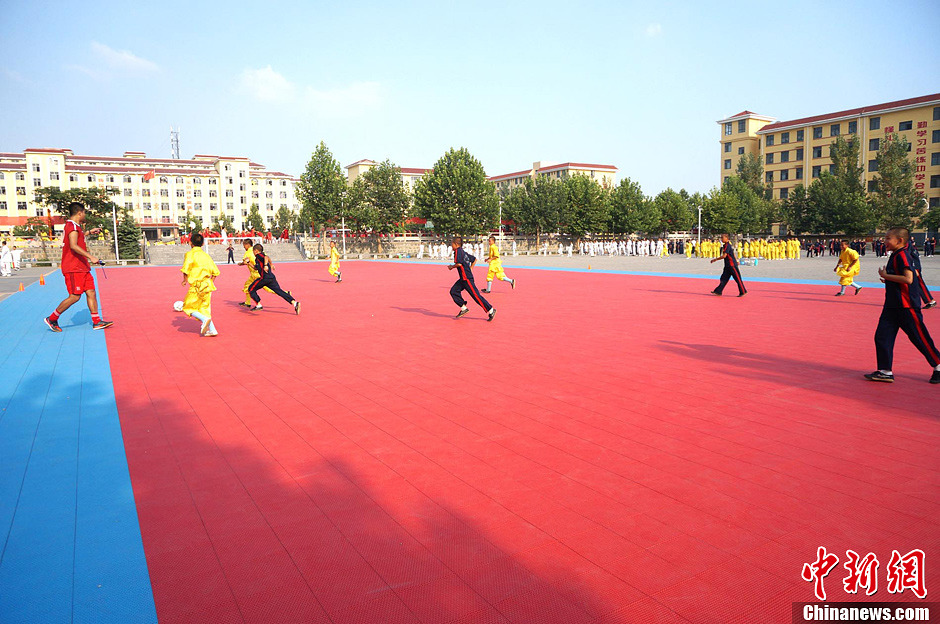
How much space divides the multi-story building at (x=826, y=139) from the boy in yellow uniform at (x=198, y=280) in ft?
225

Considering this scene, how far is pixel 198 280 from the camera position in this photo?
9328 millimetres

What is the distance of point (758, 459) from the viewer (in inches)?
165

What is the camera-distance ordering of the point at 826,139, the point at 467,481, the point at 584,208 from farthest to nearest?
1. the point at 826,139
2. the point at 584,208
3. the point at 467,481

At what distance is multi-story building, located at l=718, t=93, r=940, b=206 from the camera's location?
5694 centimetres

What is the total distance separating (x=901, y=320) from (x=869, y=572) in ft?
14.5

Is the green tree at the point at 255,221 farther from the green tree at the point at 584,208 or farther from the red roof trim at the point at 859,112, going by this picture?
the red roof trim at the point at 859,112

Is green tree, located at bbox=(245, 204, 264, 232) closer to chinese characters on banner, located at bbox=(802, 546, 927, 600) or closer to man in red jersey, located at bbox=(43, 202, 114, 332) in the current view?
man in red jersey, located at bbox=(43, 202, 114, 332)

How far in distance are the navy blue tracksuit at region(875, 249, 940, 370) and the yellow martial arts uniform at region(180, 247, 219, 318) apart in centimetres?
896

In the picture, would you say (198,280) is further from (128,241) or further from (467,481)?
(128,241)

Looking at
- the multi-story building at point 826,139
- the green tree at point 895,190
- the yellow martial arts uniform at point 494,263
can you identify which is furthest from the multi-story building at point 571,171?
the yellow martial arts uniform at point 494,263

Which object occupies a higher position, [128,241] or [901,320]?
[128,241]

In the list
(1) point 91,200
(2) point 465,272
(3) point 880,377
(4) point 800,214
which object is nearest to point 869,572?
(3) point 880,377

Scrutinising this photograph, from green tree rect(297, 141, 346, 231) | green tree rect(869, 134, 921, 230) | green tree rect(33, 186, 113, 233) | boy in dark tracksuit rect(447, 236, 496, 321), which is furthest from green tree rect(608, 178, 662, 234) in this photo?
boy in dark tracksuit rect(447, 236, 496, 321)

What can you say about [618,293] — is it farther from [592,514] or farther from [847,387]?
[592,514]
